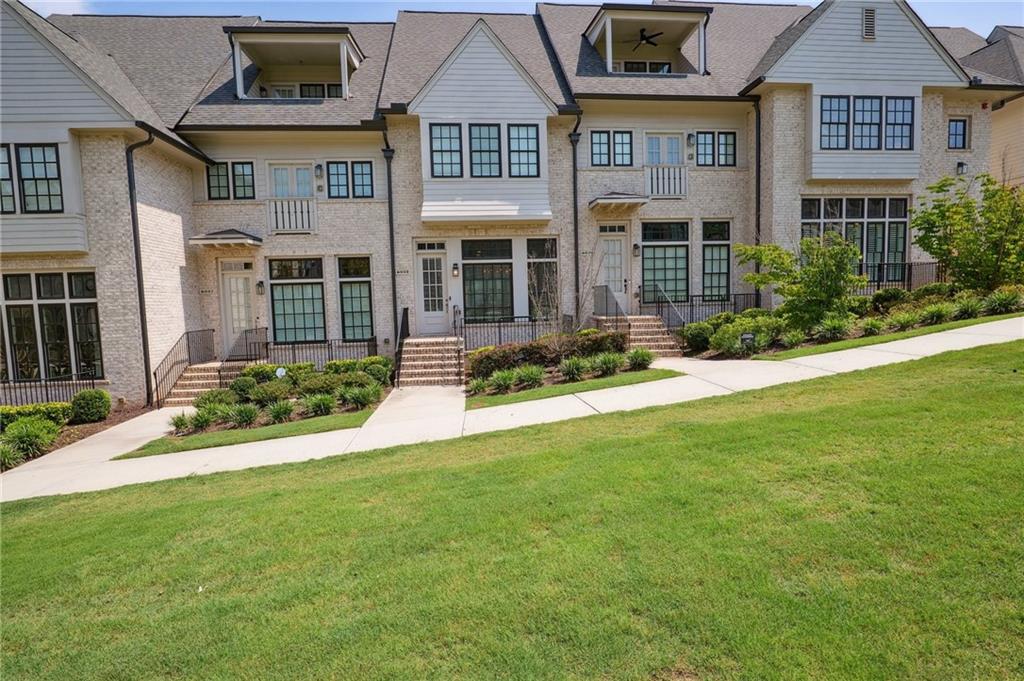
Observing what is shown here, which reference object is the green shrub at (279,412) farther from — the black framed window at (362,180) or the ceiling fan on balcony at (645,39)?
the ceiling fan on balcony at (645,39)

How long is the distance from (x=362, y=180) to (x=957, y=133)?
1854 cm

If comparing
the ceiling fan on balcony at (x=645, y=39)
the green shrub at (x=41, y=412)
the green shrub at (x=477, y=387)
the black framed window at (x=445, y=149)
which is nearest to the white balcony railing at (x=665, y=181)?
the ceiling fan on balcony at (x=645, y=39)

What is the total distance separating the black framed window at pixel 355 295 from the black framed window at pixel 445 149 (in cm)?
343

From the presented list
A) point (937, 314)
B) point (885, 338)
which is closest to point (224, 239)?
point (885, 338)

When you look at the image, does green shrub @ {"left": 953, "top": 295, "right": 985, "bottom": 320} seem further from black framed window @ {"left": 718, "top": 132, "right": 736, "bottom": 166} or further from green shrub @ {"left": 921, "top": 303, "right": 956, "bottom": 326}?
black framed window @ {"left": 718, "top": 132, "right": 736, "bottom": 166}

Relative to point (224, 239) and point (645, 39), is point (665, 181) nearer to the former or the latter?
point (645, 39)

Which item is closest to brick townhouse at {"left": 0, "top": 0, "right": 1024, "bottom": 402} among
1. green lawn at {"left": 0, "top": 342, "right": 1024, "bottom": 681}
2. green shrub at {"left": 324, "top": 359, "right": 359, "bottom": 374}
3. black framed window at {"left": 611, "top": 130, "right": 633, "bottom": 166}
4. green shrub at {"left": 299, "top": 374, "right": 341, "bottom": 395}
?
black framed window at {"left": 611, "top": 130, "right": 633, "bottom": 166}

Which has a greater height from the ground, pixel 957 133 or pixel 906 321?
pixel 957 133

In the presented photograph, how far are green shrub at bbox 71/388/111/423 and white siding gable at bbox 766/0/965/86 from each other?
62.4ft

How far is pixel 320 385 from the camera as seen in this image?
1257cm

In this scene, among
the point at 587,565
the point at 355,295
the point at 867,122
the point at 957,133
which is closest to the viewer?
the point at 587,565

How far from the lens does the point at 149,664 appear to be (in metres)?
3.23

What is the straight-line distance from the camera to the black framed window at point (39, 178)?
1258 centimetres

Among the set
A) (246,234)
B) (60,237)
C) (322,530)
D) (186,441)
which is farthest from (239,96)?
(322,530)
